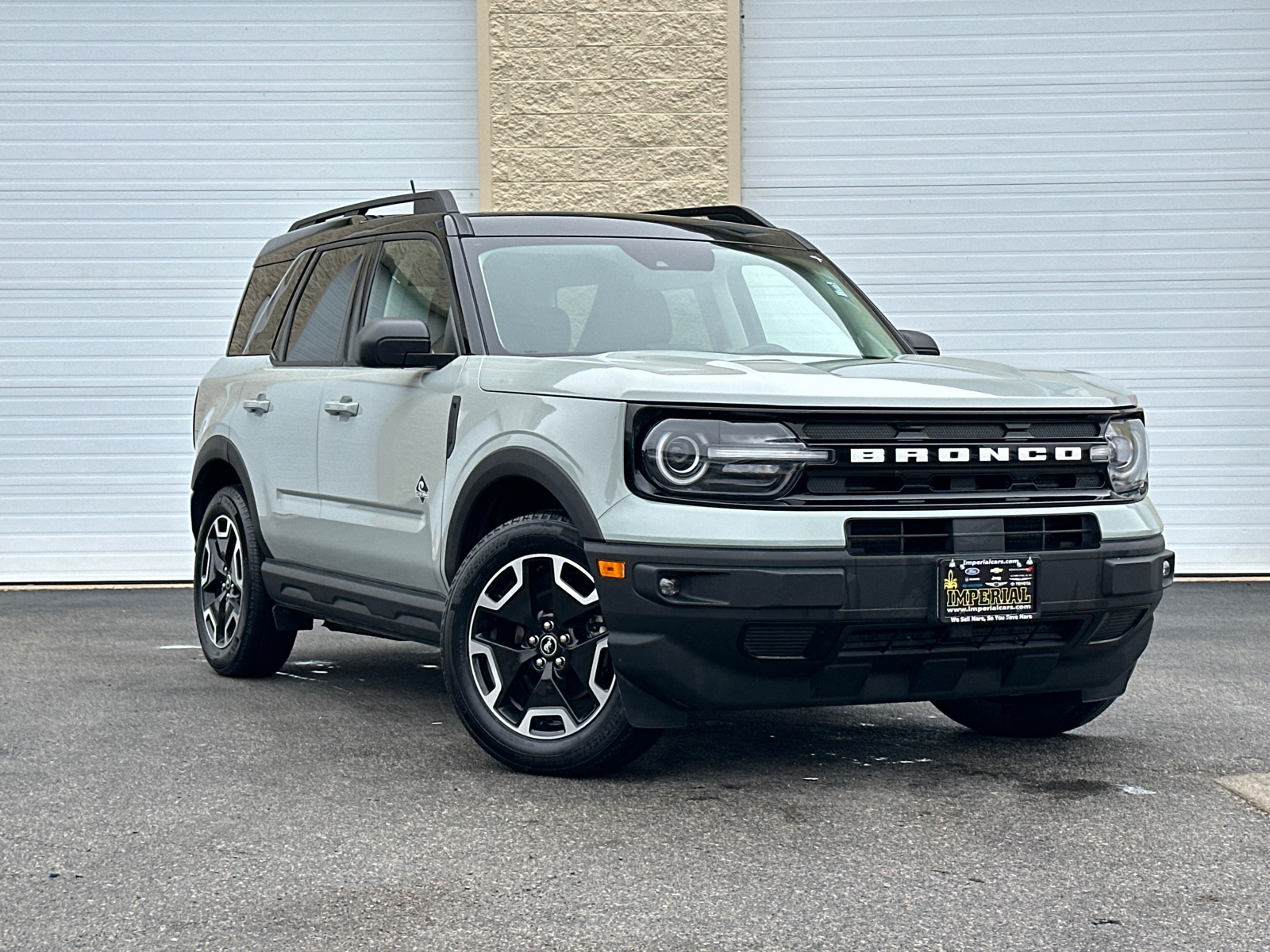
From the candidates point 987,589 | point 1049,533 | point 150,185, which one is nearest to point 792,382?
point 987,589

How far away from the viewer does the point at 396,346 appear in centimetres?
545

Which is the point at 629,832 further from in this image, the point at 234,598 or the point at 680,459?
the point at 234,598

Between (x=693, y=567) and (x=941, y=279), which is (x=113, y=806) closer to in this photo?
(x=693, y=567)

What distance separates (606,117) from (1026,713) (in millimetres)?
7358

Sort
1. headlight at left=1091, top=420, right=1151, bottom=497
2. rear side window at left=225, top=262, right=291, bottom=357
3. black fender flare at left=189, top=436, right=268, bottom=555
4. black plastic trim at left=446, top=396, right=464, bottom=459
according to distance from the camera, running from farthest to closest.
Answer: rear side window at left=225, top=262, right=291, bottom=357 < black fender flare at left=189, top=436, right=268, bottom=555 < black plastic trim at left=446, top=396, right=464, bottom=459 < headlight at left=1091, top=420, right=1151, bottom=497

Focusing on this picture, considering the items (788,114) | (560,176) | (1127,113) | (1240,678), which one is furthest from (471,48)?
(1240,678)

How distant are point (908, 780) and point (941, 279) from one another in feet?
25.2

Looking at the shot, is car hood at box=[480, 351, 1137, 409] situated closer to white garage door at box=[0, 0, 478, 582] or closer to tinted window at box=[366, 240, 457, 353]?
tinted window at box=[366, 240, 457, 353]

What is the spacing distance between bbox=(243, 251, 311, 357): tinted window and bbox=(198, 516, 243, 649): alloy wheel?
788mm

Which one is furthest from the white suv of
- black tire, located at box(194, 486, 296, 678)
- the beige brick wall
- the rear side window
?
the beige brick wall

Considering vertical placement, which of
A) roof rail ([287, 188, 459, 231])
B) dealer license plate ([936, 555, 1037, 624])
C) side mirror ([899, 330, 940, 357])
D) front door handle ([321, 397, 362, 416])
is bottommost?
dealer license plate ([936, 555, 1037, 624])

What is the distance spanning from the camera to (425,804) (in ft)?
15.3

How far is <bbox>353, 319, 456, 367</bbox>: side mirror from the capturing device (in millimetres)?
5453

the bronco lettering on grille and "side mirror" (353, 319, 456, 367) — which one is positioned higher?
"side mirror" (353, 319, 456, 367)
